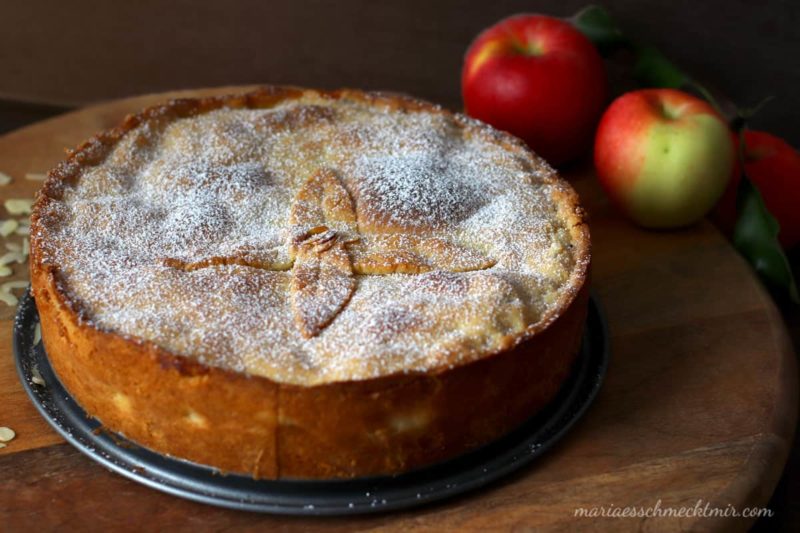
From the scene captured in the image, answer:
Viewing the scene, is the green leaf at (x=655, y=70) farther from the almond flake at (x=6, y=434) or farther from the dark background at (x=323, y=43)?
the almond flake at (x=6, y=434)

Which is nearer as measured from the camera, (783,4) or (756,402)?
(756,402)

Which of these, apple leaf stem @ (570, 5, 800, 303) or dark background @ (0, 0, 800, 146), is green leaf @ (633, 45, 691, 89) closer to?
apple leaf stem @ (570, 5, 800, 303)

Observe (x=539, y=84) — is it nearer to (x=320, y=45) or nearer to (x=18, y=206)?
(x=320, y=45)

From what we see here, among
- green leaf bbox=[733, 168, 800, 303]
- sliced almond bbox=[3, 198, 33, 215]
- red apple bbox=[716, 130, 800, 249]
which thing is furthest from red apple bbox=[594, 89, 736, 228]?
sliced almond bbox=[3, 198, 33, 215]

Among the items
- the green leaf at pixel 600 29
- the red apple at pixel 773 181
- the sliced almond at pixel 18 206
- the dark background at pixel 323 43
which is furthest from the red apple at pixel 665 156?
the sliced almond at pixel 18 206

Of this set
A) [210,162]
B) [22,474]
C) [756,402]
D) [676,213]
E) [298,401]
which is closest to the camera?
[298,401]

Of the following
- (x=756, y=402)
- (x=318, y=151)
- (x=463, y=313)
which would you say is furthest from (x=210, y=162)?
(x=756, y=402)

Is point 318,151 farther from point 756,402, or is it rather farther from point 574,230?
point 756,402
